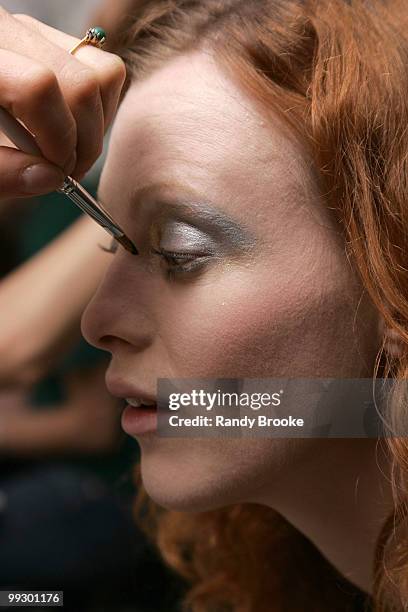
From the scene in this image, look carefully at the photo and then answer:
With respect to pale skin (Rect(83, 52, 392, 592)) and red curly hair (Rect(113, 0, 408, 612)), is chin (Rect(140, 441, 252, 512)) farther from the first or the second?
red curly hair (Rect(113, 0, 408, 612))

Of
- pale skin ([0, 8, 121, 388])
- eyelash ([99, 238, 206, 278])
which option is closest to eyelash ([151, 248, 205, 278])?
eyelash ([99, 238, 206, 278])

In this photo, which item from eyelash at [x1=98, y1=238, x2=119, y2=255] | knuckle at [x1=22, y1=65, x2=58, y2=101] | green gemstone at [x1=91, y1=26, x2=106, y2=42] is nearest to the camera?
knuckle at [x1=22, y1=65, x2=58, y2=101]

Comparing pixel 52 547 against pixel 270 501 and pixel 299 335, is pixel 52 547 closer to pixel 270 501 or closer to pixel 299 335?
pixel 270 501

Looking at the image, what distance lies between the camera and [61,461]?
824 mm

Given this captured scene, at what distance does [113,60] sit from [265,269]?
18 cm

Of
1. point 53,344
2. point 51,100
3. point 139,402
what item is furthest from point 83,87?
point 53,344

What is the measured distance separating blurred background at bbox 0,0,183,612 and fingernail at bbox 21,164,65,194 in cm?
29

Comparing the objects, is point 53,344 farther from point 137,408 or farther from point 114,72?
point 114,72

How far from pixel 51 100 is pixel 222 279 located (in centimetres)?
19

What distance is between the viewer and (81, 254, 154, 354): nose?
59 centimetres

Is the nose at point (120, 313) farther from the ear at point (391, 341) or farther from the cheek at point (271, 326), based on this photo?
the ear at point (391, 341)

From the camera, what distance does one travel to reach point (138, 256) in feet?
2.00

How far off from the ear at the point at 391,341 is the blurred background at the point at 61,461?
29 cm

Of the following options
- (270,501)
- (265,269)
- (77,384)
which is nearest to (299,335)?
(265,269)
